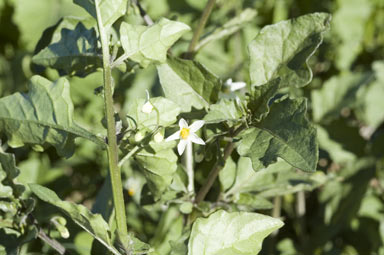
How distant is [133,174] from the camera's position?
186 centimetres

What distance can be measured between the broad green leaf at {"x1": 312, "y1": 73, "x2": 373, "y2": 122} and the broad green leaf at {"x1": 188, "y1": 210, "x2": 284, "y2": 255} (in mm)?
1014

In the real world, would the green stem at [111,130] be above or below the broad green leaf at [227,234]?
above

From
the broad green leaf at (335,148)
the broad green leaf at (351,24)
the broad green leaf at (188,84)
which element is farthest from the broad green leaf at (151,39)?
the broad green leaf at (351,24)

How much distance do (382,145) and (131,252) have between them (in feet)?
4.07

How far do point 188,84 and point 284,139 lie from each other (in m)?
0.31

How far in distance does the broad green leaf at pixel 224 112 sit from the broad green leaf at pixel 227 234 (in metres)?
0.18

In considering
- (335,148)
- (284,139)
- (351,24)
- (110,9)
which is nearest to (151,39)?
(110,9)

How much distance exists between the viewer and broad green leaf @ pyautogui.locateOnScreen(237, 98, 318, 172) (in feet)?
2.67

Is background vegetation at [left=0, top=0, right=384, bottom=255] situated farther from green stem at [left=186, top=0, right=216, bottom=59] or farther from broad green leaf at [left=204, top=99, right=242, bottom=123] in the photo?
broad green leaf at [left=204, top=99, right=242, bottom=123]

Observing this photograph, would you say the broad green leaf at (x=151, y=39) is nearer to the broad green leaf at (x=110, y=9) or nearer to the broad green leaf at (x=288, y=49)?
the broad green leaf at (x=110, y=9)

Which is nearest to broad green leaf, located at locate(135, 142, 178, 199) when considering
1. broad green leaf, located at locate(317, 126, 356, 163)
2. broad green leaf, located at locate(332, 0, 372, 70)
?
broad green leaf, located at locate(317, 126, 356, 163)

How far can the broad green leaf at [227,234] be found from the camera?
940mm

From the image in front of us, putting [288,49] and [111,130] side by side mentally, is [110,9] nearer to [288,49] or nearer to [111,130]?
[111,130]

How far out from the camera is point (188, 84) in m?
1.09
